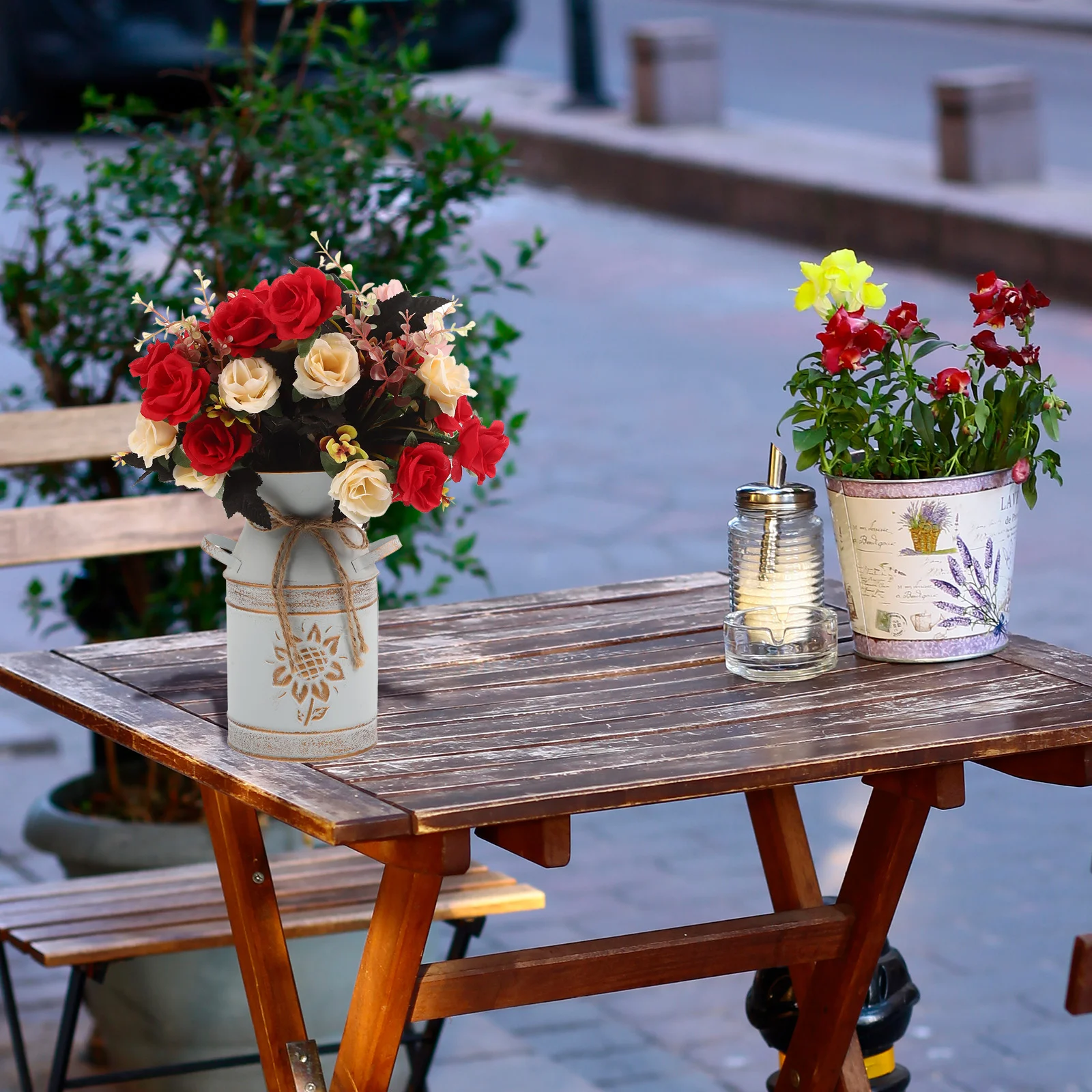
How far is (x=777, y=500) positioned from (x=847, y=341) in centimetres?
20

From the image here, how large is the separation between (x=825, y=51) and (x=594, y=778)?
54.8 feet

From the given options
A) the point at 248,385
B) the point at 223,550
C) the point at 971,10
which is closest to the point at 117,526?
the point at 223,550

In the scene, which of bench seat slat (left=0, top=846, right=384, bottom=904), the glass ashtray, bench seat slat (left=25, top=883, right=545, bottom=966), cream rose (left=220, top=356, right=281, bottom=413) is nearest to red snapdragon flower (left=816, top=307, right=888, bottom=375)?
the glass ashtray

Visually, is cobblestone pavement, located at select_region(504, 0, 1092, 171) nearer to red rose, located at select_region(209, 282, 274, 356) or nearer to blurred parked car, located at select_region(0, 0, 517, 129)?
blurred parked car, located at select_region(0, 0, 517, 129)

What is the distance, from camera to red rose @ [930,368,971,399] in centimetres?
240

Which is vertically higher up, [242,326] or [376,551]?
[242,326]

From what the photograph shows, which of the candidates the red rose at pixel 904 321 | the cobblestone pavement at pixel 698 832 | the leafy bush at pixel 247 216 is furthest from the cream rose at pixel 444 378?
the cobblestone pavement at pixel 698 832

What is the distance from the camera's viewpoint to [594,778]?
2051 mm

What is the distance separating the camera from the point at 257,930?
2.49 m

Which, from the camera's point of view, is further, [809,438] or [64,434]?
[64,434]

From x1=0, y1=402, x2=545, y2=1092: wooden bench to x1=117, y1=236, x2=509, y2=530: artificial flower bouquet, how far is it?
2.62 ft

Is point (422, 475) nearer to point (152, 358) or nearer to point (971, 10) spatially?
point (152, 358)

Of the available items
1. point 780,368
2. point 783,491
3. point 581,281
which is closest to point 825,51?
point 581,281

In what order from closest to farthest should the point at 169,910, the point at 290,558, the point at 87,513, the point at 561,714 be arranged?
the point at 290,558 → the point at 561,714 → the point at 169,910 → the point at 87,513
